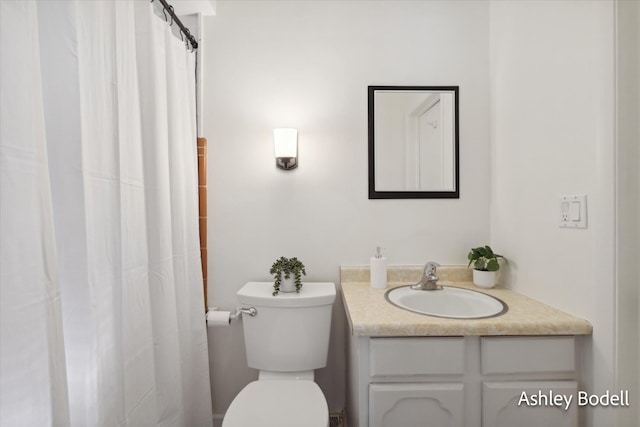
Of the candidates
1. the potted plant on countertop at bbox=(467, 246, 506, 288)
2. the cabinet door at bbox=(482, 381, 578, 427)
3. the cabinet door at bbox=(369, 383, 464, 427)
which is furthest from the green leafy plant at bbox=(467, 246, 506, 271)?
the cabinet door at bbox=(369, 383, 464, 427)

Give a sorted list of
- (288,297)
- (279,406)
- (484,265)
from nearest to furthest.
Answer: (279,406)
(288,297)
(484,265)

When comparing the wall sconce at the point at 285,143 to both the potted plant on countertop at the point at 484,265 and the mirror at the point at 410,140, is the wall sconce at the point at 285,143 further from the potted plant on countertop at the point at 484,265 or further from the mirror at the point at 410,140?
the potted plant on countertop at the point at 484,265

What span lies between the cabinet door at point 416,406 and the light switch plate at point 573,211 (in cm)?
67

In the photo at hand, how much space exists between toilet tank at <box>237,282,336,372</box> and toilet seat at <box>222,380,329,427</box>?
12 cm

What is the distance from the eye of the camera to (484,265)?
1.48 m

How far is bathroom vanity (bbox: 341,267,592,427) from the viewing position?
1.00 m

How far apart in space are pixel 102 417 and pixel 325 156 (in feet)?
4.34

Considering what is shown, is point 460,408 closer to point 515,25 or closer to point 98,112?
point 98,112

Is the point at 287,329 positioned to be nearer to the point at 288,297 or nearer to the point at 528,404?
the point at 288,297

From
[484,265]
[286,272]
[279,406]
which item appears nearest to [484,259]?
[484,265]

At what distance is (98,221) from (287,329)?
0.86 meters

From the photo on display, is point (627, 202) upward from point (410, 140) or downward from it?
downward

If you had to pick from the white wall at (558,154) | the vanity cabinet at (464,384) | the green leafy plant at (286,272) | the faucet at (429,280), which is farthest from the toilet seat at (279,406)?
the white wall at (558,154)

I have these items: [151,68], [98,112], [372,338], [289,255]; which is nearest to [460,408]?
[372,338]
